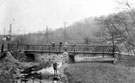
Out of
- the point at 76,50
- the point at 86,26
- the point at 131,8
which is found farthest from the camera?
the point at 86,26

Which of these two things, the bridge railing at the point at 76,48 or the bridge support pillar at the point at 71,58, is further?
the bridge support pillar at the point at 71,58

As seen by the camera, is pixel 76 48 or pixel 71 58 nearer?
pixel 71 58

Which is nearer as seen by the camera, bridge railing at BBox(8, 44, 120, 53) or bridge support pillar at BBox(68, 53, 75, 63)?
bridge railing at BBox(8, 44, 120, 53)

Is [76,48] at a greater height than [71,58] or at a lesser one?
greater

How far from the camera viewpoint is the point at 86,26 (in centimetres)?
7650

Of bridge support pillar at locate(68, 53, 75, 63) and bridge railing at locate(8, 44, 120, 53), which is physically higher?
bridge railing at locate(8, 44, 120, 53)

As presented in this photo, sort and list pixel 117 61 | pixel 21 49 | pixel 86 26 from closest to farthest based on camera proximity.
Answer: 1. pixel 117 61
2. pixel 21 49
3. pixel 86 26

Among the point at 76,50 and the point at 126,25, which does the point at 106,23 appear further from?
the point at 76,50

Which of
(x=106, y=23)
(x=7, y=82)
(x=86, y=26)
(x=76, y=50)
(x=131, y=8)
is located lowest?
(x=7, y=82)

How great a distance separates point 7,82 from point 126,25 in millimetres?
9435

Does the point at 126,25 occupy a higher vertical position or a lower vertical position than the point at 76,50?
higher

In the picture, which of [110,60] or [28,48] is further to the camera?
[28,48]

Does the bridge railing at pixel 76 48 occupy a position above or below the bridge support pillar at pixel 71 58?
above

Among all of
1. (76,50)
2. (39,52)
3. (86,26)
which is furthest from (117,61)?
(86,26)
